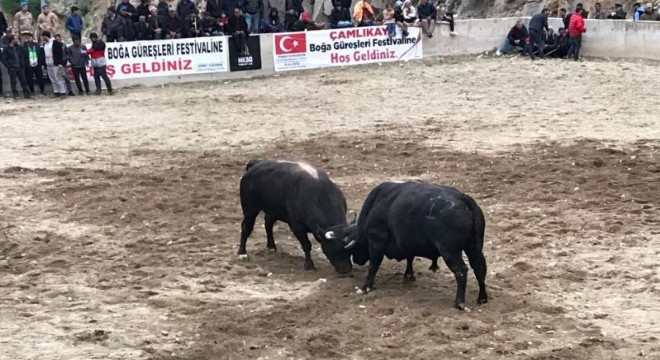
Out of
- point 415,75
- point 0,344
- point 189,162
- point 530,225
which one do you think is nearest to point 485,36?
point 415,75

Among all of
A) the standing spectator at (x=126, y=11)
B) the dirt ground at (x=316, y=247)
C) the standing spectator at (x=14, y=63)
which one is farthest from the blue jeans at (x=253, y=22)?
the standing spectator at (x=14, y=63)

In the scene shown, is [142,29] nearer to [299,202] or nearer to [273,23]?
[273,23]

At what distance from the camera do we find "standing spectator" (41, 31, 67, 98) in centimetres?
2744

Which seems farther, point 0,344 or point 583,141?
point 583,141

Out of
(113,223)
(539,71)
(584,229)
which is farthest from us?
(539,71)

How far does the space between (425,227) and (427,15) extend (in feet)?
73.5

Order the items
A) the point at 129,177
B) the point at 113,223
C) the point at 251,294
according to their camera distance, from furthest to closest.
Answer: the point at 129,177, the point at 113,223, the point at 251,294

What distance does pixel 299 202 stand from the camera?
12.0 m

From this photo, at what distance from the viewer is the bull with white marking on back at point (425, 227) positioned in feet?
32.9

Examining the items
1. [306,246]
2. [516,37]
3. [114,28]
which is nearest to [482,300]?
[306,246]

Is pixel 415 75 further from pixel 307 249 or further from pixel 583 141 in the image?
pixel 307 249

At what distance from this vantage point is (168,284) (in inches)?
452

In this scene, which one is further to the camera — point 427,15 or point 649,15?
point 427,15

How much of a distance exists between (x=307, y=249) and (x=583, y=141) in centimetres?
803
